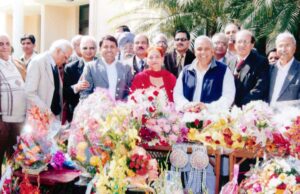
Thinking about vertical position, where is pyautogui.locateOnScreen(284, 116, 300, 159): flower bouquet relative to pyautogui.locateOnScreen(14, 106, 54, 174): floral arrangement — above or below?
above

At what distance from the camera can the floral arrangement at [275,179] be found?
130 inches

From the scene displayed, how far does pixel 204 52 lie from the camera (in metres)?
4.76

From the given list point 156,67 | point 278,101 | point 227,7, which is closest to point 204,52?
point 156,67

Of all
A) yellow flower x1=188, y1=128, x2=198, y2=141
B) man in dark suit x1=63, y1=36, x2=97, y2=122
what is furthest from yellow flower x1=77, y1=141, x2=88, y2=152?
man in dark suit x1=63, y1=36, x2=97, y2=122

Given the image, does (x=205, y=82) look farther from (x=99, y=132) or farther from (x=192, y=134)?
(x=99, y=132)

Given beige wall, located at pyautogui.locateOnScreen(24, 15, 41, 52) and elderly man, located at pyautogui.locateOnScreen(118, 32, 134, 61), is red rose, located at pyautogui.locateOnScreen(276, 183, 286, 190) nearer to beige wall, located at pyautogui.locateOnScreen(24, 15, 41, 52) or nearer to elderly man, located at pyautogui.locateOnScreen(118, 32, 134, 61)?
elderly man, located at pyautogui.locateOnScreen(118, 32, 134, 61)

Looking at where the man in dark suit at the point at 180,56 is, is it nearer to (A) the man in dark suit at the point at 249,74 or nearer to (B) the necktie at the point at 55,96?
(A) the man in dark suit at the point at 249,74

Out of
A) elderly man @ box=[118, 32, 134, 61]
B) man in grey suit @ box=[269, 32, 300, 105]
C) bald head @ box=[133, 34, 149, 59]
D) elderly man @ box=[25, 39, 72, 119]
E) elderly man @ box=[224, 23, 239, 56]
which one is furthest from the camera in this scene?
elderly man @ box=[118, 32, 134, 61]

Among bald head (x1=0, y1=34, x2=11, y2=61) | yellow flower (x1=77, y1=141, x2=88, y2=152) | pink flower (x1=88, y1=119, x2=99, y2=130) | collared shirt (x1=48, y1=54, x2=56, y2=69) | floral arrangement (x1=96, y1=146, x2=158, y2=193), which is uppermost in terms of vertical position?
bald head (x1=0, y1=34, x2=11, y2=61)

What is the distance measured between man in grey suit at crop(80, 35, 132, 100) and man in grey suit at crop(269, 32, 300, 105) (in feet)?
5.10

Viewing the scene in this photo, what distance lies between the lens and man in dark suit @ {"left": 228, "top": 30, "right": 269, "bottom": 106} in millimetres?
5008

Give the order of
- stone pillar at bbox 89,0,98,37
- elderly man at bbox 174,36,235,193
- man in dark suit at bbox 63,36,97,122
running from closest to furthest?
elderly man at bbox 174,36,235,193 → man in dark suit at bbox 63,36,97,122 → stone pillar at bbox 89,0,98,37

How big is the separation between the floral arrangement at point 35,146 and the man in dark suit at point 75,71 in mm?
1201

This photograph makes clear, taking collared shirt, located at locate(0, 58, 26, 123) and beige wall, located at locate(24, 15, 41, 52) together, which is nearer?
collared shirt, located at locate(0, 58, 26, 123)
